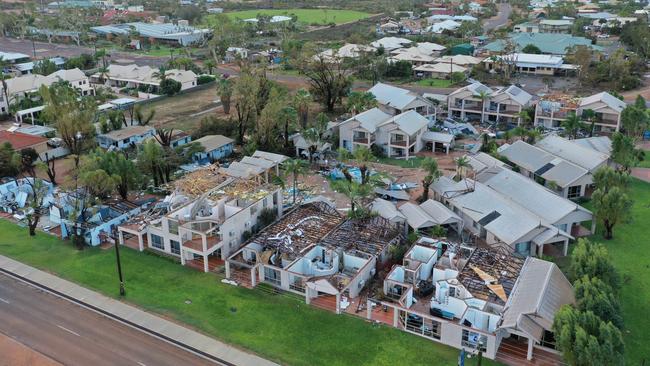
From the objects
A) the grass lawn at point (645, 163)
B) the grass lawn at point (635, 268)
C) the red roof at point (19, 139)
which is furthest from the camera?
the red roof at point (19, 139)

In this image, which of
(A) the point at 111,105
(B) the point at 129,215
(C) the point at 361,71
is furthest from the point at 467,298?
(C) the point at 361,71

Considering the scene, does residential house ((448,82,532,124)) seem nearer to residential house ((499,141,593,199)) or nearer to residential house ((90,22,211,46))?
residential house ((499,141,593,199))

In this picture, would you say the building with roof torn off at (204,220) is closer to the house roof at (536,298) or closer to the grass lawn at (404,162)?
the grass lawn at (404,162)

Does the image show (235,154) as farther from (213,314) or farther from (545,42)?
(545,42)

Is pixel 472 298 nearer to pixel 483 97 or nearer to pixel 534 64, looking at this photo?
pixel 483 97

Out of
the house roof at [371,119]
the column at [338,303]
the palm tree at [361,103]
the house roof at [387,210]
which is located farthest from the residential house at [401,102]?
the column at [338,303]

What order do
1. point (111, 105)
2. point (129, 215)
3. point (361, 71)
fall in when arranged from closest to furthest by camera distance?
point (129, 215)
point (111, 105)
point (361, 71)
